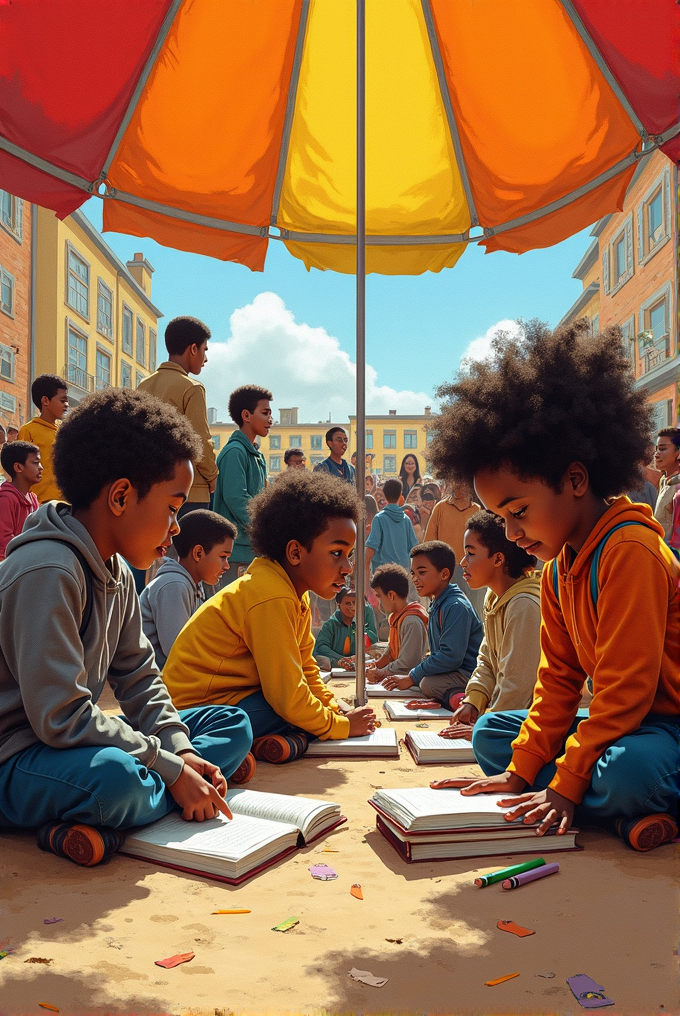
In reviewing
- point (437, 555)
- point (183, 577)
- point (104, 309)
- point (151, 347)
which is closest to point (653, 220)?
point (437, 555)

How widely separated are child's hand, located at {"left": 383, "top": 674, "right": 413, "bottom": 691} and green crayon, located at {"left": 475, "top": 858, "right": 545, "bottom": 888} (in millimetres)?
2936

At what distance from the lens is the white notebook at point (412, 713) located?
4.26 metres

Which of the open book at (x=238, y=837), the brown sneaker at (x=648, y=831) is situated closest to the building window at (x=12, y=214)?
the open book at (x=238, y=837)

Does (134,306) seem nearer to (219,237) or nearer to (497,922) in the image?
(219,237)

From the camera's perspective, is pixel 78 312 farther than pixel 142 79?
Yes

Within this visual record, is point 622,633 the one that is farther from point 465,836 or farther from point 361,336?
point 361,336

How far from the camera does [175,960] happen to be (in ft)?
5.16

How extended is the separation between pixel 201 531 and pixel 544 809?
2.45m

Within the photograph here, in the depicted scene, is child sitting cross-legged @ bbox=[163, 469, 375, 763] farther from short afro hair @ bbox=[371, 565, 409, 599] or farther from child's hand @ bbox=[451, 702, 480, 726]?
short afro hair @ bbox=[371, 565, 409, 599]

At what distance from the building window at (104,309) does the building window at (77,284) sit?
5.26 ft

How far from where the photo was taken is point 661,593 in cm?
219

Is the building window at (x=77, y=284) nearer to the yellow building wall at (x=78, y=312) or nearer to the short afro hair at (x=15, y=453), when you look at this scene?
the yellow building wall at (x=78, y=312)

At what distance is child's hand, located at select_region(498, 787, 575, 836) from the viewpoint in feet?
7.12

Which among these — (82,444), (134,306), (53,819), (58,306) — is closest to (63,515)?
(82,444)
